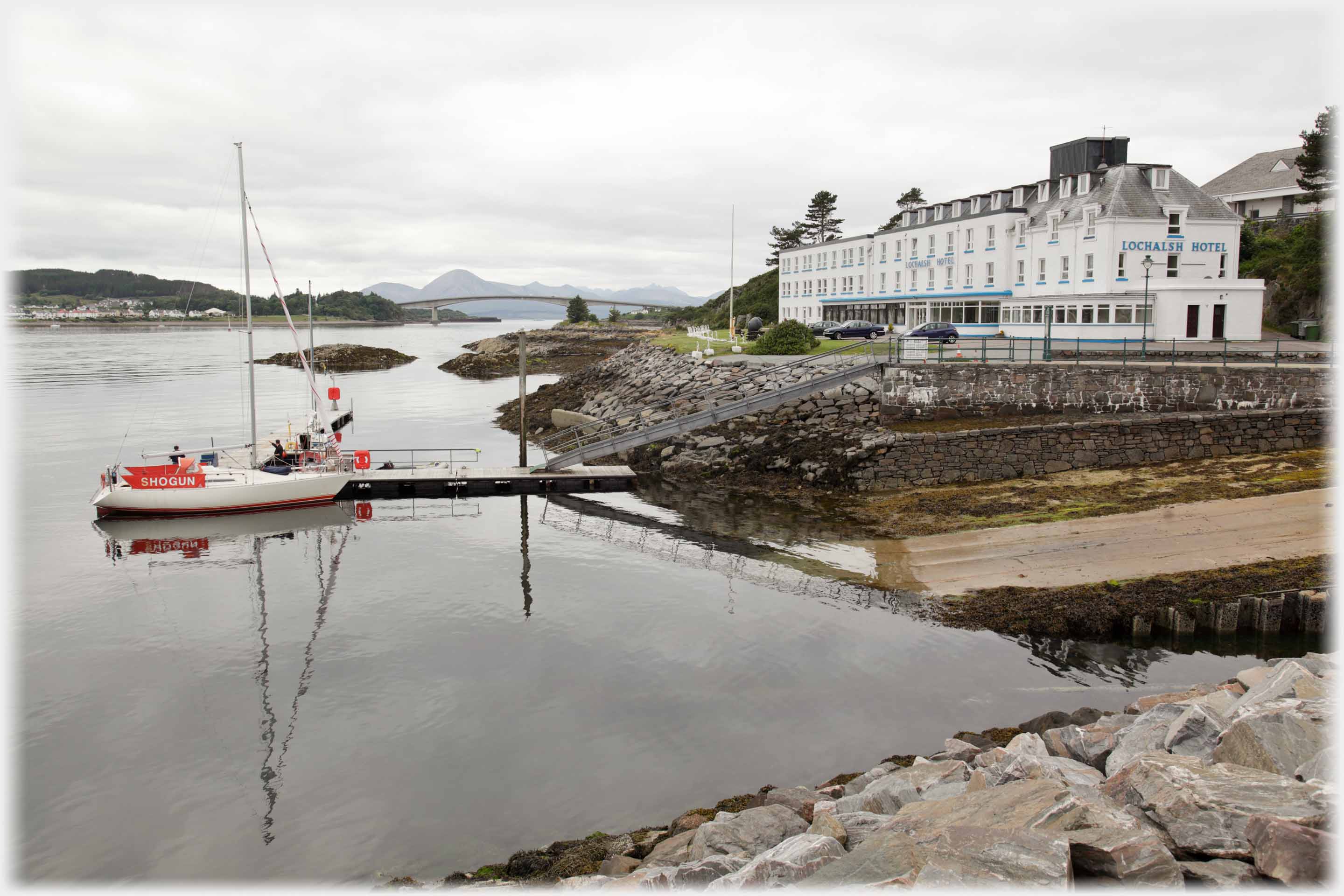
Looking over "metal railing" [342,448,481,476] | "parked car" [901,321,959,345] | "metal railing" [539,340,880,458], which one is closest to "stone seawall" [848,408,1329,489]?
"metal railing" [539,340,880,458]

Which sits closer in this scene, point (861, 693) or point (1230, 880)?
point (1230, 880)

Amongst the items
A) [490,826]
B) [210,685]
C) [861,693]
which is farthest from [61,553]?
[861,693]

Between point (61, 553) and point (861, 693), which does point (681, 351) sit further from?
point (861, 693)

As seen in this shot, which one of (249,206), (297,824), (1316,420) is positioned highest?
(249,206)

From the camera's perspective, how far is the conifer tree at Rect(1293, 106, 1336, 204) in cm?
5594

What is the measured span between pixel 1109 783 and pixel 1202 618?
10532 millimetres

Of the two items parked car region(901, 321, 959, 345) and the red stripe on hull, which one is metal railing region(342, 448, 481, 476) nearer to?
the red stripe on hull

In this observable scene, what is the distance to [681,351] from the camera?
5275 centimetres

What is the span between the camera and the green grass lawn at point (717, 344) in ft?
147

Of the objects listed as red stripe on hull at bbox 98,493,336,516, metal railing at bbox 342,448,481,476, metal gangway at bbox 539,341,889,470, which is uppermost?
metal gangway at bbox 539,341,889,470

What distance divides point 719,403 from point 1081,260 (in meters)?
22.0

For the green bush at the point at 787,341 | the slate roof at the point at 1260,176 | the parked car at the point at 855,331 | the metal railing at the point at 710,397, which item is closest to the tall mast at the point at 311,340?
the metal railing at the point at 710,397

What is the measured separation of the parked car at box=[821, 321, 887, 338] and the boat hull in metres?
31.7

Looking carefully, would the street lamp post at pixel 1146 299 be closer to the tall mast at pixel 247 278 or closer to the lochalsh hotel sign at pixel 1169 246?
the lochalsh hotel sign at pixel 1169 246
